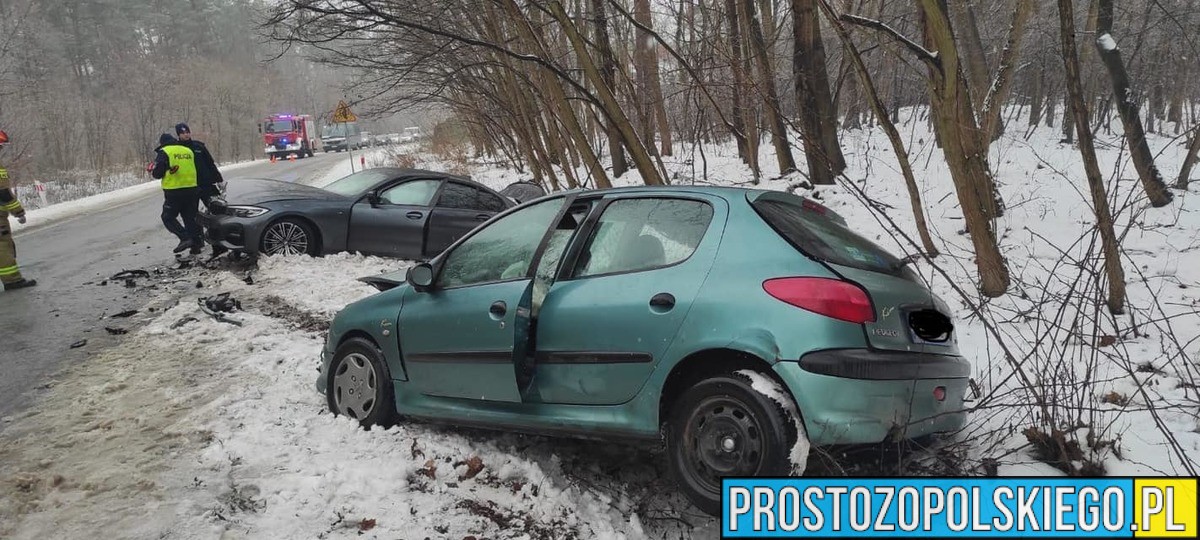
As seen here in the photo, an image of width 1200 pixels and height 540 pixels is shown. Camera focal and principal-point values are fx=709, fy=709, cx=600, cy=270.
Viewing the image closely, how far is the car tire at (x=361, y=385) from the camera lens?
4.18 meters

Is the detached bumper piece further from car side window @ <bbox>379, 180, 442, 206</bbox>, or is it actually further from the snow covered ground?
car side window @ <bbox>379, 180, 442, 206</bbox>

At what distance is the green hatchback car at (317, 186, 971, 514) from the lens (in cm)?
278

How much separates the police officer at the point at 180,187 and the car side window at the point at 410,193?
257cm

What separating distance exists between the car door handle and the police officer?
28.6 ft

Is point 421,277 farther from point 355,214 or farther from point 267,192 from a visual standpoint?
point 267,192

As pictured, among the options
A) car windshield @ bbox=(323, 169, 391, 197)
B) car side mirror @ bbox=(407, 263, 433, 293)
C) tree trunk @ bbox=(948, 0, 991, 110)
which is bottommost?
car side mirror @ bbox=(407, 263, 433, 293)

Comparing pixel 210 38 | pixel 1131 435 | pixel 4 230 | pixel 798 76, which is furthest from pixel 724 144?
pixel 210 38

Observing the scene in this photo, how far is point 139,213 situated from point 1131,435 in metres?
19.1

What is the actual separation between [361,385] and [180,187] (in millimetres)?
7555

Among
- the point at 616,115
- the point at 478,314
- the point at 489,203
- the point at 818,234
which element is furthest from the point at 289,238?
the point at 818,234

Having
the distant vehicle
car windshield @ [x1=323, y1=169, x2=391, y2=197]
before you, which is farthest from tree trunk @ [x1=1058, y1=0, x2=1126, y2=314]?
the distant vehicle

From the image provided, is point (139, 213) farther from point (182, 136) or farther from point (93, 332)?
point (93, 332)

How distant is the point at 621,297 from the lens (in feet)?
10.5

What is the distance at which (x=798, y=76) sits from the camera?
37.5 ft
